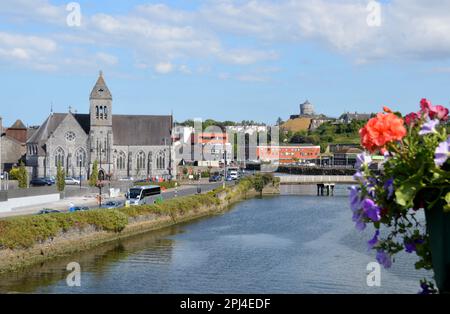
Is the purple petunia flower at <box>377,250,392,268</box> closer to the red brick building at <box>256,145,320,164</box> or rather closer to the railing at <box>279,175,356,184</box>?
the railing at <box>279,175,356,184</box>

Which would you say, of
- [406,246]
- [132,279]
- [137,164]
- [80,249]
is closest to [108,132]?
[137,164]

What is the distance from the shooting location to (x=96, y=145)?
9319cm

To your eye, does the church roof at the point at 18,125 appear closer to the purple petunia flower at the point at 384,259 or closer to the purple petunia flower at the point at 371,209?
the purple petunia flower at the point at 384,259

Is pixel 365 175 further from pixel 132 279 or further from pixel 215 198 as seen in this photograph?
pixel 215 198

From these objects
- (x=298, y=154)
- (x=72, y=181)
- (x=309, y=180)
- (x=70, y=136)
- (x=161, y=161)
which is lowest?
(x=309, y=180)

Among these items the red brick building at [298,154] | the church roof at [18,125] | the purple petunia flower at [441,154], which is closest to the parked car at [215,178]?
the church roof at [18,125]

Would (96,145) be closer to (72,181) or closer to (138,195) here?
(72,181)

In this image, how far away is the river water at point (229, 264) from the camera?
28516 millimetres

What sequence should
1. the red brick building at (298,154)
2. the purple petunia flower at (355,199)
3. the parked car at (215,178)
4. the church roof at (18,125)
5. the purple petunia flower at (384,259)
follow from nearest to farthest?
1. the purple petunia flower at (355,199)
2. the purple petunia flower at (384,259)
3. the parked car at (215,178)
4. the church roof at (18,125)
5. the red brick building at (298,154)

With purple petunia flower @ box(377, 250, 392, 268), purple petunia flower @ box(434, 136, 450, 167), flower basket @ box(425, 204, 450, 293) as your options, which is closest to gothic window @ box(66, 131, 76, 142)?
purple petunia flower @ box(377, 250, 392, 268)

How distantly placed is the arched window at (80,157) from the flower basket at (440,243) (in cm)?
9115

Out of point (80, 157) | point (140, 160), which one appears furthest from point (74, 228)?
point (140, 160)

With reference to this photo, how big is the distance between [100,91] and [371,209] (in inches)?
3551

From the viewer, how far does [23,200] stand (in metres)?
52.4
